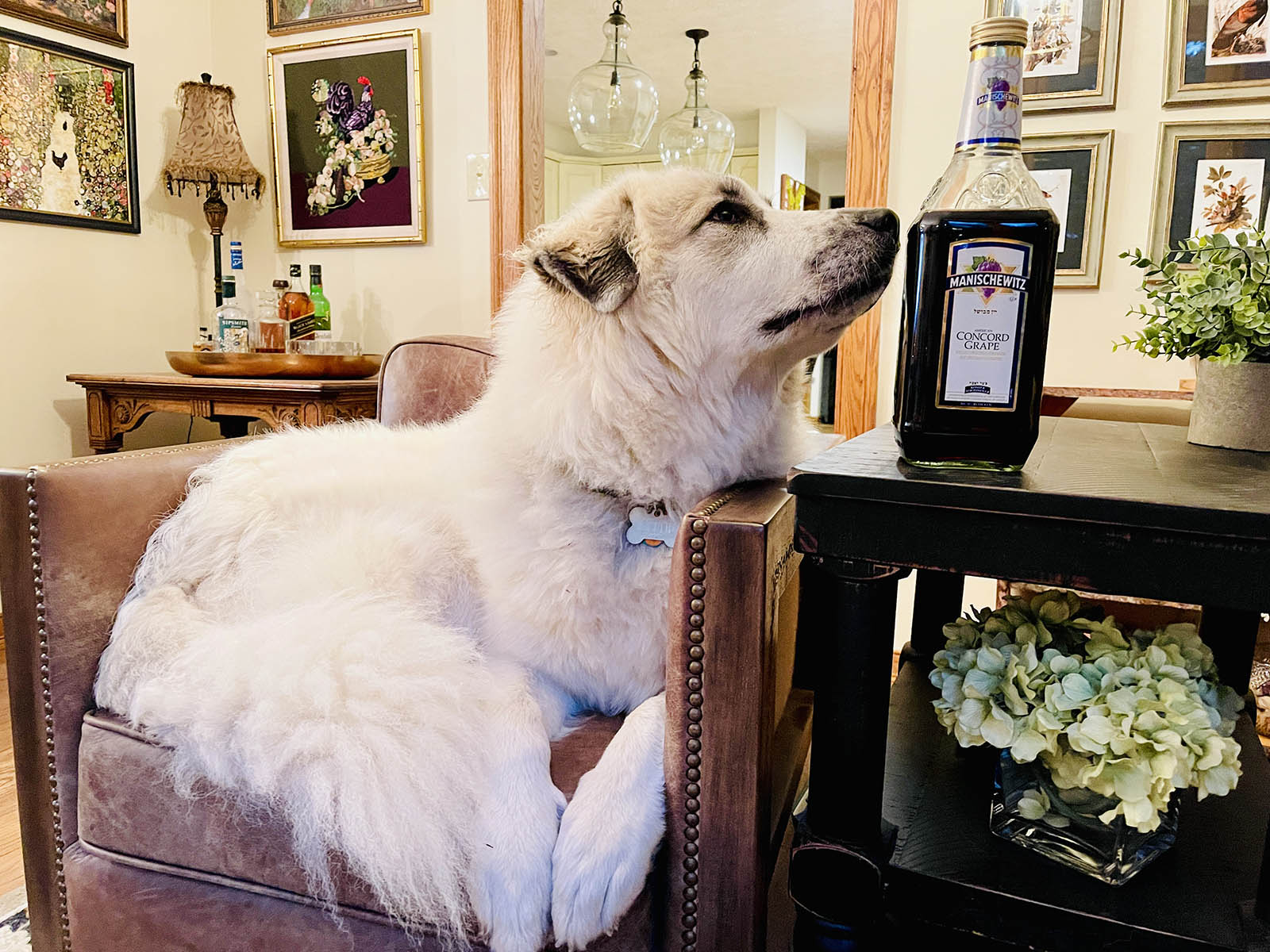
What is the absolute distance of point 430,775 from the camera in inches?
33.4

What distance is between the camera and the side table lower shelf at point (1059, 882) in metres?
0.75

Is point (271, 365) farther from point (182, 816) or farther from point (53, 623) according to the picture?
point (182, 816)

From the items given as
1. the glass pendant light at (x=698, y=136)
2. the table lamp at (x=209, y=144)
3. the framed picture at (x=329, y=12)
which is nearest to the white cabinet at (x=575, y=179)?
the glass pendant light at (x=698, y=136)

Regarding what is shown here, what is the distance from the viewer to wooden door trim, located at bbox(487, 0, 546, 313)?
8.25ft

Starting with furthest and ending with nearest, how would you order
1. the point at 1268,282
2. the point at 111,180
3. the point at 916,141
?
the point at 111,180 < the point at 916,141 < the point at 1268,282

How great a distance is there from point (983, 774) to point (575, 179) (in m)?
7.04

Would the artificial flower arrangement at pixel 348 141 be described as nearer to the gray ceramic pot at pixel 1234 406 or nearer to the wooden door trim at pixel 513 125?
the wooden door trim at pixel 513 125

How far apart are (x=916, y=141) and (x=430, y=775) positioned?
83.0 inches

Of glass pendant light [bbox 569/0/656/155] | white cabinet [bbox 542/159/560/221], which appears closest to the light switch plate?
glass pendant light [bbox 569/0/656/155]

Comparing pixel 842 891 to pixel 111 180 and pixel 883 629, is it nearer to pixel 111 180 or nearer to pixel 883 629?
pixel 883 629

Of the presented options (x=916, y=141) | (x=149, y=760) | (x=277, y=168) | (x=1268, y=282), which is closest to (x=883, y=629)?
(x=1268, y=282)

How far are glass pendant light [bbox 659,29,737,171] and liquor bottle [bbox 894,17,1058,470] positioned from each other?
3.61m

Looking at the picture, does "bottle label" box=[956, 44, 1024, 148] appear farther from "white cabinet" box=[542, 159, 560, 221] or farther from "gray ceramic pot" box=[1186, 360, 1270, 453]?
"white cabinet" box=[542, 159, 560, 221]

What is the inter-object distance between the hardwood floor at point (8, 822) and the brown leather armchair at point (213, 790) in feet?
0.97
